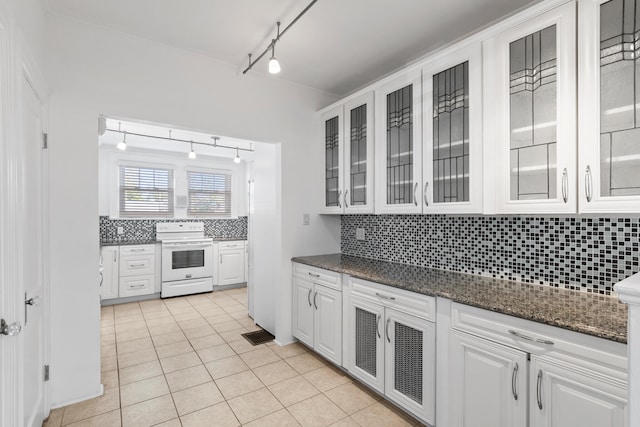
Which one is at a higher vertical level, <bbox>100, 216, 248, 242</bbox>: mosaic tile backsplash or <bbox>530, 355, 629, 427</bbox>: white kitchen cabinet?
<bbox>100, 216, 248, 242</bbox>: mosaic tile backsplash

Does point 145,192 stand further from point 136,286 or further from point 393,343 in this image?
point 393,343

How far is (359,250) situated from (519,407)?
208 centimetres

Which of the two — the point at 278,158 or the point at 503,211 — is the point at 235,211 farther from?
the point at 503,211

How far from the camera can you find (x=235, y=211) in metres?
6.46

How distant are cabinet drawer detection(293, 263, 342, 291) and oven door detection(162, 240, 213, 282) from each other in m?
2.83

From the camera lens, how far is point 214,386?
246 centimetres

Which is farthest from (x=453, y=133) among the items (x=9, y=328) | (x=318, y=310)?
(x=9, y=328)

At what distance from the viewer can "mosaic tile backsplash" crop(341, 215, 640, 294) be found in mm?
1714

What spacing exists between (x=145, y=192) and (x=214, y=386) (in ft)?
13.9

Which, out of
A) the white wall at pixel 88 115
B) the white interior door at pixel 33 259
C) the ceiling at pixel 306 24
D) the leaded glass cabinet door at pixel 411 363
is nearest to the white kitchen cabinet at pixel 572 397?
the leaded glass cabinet door at pixel 411 363

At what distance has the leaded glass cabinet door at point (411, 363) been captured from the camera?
187 centimetres

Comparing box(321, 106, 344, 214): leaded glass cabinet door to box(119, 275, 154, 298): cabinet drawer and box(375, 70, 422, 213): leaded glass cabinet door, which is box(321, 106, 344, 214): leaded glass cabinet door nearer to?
box(375, 70, 422, 213): leaded glass cabinet door

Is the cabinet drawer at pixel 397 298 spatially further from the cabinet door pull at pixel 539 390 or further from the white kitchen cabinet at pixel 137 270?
the white kitchen cabinet at pixel 137 270

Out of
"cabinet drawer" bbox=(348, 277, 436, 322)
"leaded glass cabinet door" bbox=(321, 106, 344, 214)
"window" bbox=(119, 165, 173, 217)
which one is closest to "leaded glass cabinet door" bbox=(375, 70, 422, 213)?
"leaded glass cabinet door" bbox=(321, 106, 344, 214)
